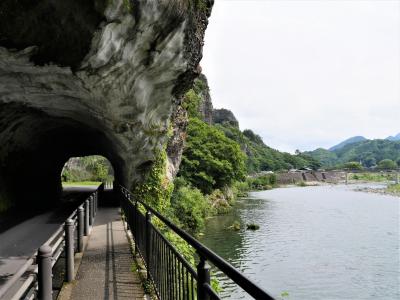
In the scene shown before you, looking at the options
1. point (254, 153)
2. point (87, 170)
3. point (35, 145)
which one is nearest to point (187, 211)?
point (35, 145)

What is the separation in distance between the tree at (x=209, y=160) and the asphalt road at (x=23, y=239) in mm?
26274

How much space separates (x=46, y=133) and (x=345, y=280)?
15.1 metres

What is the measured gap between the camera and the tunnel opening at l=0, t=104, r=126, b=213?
41.5ft

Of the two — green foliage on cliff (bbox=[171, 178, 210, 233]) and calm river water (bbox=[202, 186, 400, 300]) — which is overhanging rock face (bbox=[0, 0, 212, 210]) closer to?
calm river water (bbox=[202, 186, 400, 300])

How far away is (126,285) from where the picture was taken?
20.0ft

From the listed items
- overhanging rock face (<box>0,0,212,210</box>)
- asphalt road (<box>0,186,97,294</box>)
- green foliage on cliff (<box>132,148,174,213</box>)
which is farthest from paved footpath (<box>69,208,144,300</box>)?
green foliage on cliff (<box>132,148,174,213</box>)

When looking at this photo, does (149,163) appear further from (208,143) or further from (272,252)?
(208,143)

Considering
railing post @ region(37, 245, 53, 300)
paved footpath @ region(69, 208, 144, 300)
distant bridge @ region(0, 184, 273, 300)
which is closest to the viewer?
distant bridge @ region(0, 184, 273, 300)

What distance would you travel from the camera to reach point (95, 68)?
869 centimetres

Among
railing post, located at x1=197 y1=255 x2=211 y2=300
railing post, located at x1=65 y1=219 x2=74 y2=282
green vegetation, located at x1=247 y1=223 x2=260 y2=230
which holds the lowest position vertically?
green vegetation, located at x1=247 y1=223 x2=260 y2=230

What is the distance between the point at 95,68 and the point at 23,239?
502 cm

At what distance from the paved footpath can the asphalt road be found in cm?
121

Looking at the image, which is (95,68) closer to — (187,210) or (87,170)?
(187,210)

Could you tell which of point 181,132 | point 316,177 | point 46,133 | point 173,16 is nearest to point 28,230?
point 46,133
